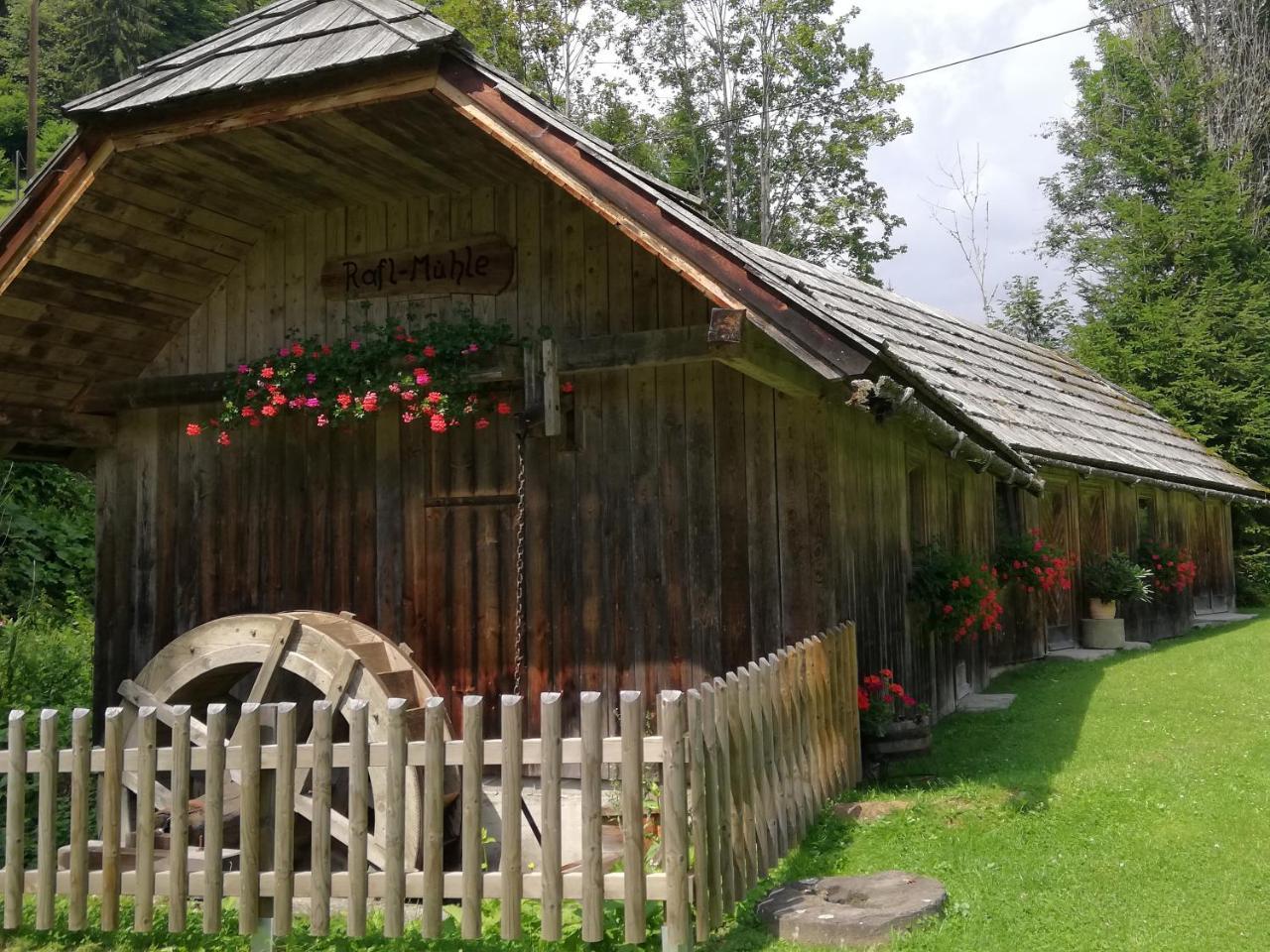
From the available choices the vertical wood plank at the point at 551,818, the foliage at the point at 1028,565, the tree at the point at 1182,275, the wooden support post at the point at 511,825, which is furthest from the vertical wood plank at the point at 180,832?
the tree at the point at 1182,275

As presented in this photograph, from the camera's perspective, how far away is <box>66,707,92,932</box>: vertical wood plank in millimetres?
4816

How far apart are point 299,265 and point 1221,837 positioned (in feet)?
22.4

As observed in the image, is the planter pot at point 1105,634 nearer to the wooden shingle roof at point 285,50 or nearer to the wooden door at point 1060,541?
the wooden door at point 1060,541

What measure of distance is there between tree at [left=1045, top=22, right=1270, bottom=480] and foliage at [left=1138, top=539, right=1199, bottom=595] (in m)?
7.92

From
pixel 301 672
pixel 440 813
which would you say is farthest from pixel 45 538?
pixel 440 813

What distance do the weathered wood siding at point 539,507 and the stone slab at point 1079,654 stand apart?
14.6ft

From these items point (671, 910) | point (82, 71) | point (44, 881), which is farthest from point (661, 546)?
point (82, 71)

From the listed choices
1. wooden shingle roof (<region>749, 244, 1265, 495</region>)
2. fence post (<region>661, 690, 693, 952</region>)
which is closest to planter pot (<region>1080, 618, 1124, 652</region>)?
wooden shingle roof (<region>749, 244, 1265, 495</region>)

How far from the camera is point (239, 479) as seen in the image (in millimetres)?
8430

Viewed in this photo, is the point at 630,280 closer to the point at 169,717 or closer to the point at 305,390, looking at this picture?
the point at 305,390

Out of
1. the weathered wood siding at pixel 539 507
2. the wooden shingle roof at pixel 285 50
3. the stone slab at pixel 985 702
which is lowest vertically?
the stone slab at pixel 985 702

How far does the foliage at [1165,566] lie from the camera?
15797mm

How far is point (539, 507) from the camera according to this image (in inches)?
292

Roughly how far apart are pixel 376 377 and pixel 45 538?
928cm
